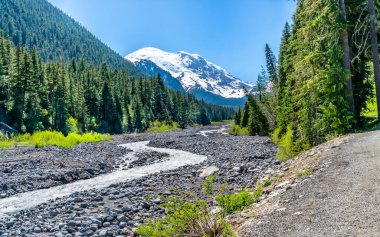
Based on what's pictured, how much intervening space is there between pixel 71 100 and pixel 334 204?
264 ft

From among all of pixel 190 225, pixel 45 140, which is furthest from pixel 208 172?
pixel 45 140

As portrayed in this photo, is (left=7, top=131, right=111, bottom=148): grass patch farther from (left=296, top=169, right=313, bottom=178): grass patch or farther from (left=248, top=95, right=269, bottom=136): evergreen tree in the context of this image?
(left=296, top=169, right=313, bottom=178): grass patch

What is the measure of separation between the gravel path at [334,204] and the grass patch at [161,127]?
91.1 m

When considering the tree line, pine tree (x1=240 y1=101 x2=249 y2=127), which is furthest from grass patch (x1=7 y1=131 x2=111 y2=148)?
pine tree (x1=240 y1=101 x2=249 y2=127)

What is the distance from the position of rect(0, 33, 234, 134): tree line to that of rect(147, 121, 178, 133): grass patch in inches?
71.5

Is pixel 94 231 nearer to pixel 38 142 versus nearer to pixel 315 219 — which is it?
pixel 315 219

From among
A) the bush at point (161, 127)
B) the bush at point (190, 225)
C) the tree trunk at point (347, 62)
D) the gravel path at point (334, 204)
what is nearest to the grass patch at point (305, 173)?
the gravel path at point (334, 204)

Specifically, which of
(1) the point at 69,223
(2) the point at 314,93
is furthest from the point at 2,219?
(2) the point at 314,93

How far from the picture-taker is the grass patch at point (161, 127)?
102656 millimetres

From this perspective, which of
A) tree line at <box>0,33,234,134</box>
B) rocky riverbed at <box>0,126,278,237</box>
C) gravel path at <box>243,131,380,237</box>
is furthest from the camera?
tree line at <box>0,33,234,134</box>

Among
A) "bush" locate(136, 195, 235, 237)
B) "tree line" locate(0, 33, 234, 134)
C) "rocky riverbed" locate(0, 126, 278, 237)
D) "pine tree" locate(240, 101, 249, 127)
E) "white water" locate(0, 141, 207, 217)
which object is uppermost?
"tree line" locate(0, 33, 234, 134)

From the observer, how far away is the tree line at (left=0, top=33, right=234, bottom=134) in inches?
2323

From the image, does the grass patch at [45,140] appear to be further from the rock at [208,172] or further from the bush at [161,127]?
the bush at [161,127]

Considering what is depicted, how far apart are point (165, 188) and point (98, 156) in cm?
1682
